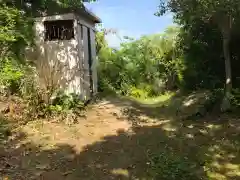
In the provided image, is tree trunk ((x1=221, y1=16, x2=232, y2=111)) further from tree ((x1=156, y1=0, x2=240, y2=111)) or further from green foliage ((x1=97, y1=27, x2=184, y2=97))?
green foliage ((x1=97, y1=27, x2=184, y2=97))

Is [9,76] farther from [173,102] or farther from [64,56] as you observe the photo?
[173,102]

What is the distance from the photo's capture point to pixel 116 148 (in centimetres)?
764

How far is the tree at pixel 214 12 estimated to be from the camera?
8.53 meters

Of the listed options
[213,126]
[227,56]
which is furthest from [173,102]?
[213,126]

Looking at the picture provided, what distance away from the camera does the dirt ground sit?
6.38 m

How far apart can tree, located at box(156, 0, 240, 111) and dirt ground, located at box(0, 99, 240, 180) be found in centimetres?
183

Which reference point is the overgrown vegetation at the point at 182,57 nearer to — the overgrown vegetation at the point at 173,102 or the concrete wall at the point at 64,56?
the overgrown vegetation at the point at 173,102

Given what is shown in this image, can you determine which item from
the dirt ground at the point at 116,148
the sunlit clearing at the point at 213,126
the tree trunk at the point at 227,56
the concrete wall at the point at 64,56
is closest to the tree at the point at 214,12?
the tree trunk at the point at 227,56

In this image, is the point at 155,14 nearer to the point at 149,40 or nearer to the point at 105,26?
the point at 149,40

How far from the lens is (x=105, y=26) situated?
62.3 feet

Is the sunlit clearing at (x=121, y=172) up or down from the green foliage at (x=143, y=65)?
down

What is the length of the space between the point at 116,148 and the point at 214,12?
13.9ft

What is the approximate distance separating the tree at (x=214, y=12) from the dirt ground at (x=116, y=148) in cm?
183

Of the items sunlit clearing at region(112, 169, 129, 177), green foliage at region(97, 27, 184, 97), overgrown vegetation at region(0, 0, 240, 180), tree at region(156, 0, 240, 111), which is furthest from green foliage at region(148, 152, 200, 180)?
green foliage at region(97, 27, 184, 97)
